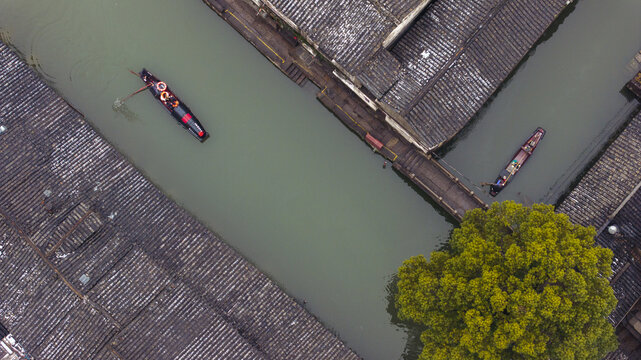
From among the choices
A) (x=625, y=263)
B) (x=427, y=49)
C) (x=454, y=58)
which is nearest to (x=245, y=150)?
(x=427, y=49)

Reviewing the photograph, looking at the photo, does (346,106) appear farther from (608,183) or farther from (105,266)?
(105,266)

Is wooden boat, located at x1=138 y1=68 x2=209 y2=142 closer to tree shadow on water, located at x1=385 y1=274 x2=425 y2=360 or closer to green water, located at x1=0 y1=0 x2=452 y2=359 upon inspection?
green water, located at x1=0 y1=0 x2=452 y2=359

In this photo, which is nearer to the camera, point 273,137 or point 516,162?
point 516,162

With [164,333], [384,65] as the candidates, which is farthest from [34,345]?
[384,65]

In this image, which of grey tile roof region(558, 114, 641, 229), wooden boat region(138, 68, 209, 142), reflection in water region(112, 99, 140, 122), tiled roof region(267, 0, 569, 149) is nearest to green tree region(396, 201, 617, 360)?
grey tile roof region(558, 114, 641, 229)

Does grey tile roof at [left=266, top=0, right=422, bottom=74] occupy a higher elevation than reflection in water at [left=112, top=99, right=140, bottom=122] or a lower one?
higher

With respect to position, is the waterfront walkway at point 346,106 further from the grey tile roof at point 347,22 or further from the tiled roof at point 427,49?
the grey tile roof at point 347,22

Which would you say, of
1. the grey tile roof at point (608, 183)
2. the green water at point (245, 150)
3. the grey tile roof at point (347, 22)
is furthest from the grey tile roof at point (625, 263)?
the grey tile roof at point (347, 22)
